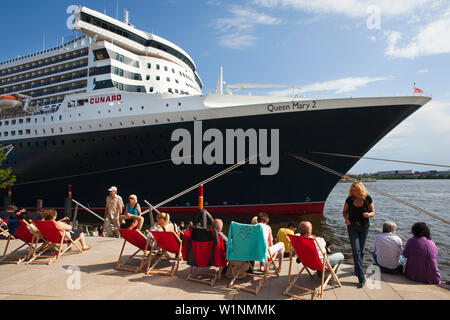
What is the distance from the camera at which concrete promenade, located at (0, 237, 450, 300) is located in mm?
3227

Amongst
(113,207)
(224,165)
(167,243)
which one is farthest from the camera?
(224,165)

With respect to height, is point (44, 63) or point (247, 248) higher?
point (44, 63)

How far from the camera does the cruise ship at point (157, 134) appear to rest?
11.4m

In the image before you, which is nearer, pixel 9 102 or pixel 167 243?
pixel 167 243

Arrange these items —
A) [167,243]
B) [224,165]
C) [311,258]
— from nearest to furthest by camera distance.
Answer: [311,258]
[167,243]
[224,165]

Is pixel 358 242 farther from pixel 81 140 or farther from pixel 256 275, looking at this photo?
pixel 81 140

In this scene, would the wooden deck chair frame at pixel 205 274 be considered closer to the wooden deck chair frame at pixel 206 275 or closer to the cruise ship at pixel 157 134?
the wooden deck chair frame at pixel 206 275

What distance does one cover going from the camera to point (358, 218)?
3.57m

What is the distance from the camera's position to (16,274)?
4.11m

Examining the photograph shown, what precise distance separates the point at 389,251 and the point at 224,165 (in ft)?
28.6

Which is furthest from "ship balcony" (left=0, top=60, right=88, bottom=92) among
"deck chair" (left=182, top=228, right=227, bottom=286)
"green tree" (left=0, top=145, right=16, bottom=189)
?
"deck chair" (left=182, top=228, right=227, bottom=286)

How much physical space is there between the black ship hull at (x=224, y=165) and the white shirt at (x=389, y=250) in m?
7.88

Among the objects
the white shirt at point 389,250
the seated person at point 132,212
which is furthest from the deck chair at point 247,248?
the seated person at point 132,212

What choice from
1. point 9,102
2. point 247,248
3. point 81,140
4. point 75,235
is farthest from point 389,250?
point 9,102
